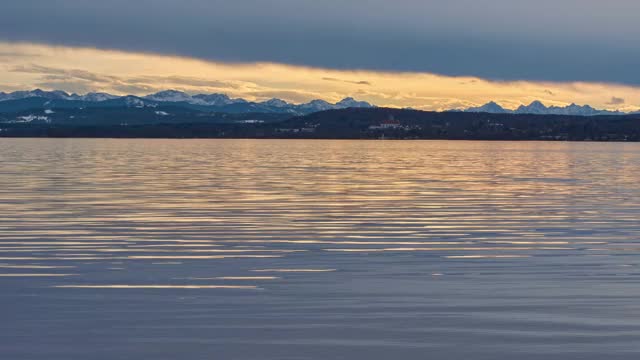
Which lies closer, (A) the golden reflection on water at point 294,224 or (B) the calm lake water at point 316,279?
(B) the calm lake water at point 316,279

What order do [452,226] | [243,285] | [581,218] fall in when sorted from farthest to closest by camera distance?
[581,218] → [452,226] → [243,285]

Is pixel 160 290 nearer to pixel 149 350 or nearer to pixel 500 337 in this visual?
pixel 149 350

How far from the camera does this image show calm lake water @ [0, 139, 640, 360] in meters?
16.1

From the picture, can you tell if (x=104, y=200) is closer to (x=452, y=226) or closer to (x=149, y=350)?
(x=452, y=226)

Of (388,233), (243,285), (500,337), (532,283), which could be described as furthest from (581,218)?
(500,337)

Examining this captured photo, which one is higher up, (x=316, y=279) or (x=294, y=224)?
(x=316, y=279)

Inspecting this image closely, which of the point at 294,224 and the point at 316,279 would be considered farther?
the point at 294,224

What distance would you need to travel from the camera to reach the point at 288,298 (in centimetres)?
1977

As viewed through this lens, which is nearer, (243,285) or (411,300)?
(411,300)

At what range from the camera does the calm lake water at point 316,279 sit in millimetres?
16094

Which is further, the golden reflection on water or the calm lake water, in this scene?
the golden reflection on water

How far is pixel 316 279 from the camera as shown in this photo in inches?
870

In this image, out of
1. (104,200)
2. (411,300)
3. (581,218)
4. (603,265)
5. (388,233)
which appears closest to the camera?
(411,300)

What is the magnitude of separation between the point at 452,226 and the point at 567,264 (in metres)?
9.21
